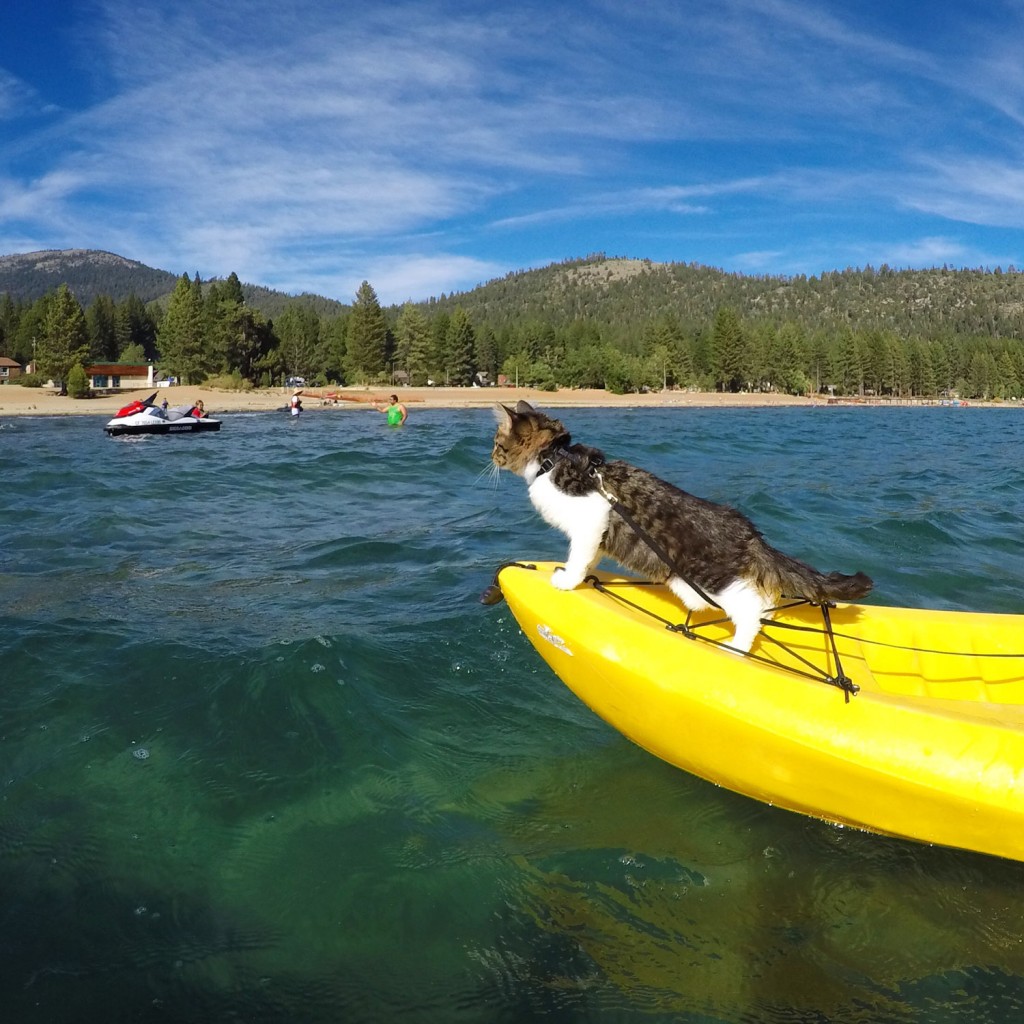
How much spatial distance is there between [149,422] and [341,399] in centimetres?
4025

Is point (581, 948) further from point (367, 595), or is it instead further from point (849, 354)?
point (849, 354)

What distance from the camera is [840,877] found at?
4.21 metres

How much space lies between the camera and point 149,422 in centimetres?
3338

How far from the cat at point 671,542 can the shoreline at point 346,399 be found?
32372 mm

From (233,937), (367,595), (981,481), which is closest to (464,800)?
(233,937)

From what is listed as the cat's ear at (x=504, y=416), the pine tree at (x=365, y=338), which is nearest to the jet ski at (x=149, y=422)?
the cat's ear at (x=504, y=416)

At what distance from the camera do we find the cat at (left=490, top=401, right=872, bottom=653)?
5023 millimetres

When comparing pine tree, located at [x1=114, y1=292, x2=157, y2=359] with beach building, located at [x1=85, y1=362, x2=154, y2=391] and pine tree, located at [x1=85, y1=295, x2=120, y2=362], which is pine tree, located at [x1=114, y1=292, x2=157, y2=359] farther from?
beach building, located at [x1=85, y1=362, x2=154, y2=391]

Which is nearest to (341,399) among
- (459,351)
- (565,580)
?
(459,351)

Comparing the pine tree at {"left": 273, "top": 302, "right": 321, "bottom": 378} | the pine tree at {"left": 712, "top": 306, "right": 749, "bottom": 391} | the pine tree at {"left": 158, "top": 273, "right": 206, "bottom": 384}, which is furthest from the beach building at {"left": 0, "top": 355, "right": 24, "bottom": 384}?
the pine tree at {"left": 712, "top": 306, "right": 749, "bottom": 391}

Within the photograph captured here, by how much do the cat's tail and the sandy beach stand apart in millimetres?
32824

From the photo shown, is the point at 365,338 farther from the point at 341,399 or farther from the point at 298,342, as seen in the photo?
the point at 341,399

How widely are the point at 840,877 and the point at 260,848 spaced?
318cm

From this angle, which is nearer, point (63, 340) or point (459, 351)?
point (63, 340)
